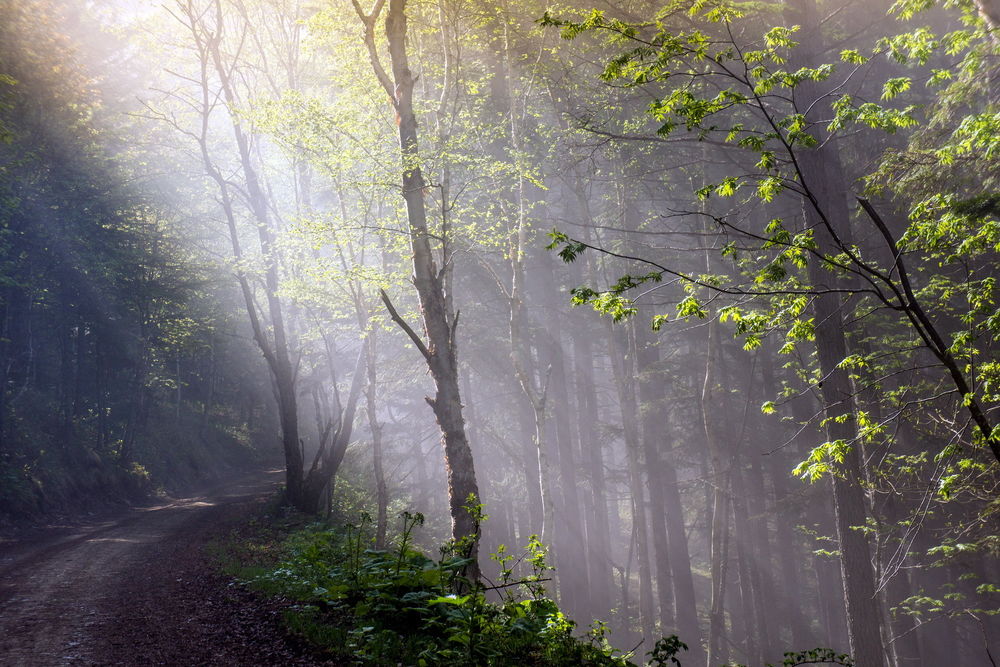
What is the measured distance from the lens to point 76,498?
1911 cm

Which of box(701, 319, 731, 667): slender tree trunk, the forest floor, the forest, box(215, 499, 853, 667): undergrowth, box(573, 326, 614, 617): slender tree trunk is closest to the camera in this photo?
box(215, 499, 853, 667): undergrowth

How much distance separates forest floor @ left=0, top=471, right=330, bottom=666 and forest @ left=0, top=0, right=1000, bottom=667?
481 mm

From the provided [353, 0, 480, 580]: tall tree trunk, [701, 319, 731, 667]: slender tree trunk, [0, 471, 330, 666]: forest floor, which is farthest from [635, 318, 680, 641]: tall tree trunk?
[0, 471, 330, 666]: forest floor

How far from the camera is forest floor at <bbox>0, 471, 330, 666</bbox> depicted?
6133 mm

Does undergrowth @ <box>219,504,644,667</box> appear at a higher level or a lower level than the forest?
lower

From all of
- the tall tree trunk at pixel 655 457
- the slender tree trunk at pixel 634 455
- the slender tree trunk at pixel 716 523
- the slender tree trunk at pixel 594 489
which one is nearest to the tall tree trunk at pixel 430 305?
the slender tree trunk at pixel 716 523

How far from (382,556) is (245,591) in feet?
10.3

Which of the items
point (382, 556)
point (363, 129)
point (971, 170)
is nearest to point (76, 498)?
point (363, 129)

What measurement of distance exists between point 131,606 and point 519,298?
1156cm

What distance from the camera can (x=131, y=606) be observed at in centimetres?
800

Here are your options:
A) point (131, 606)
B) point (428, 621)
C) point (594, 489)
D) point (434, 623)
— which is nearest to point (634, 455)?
point (594, 489)

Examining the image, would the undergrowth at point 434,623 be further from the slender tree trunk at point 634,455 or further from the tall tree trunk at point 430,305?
the slender tree trunk at point 634,455

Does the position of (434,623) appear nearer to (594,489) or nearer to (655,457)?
(655,457)

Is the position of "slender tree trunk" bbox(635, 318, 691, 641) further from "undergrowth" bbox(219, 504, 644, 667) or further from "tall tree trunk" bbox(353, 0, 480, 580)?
"undergrowth" bbox(219, 504, 644, 667)
